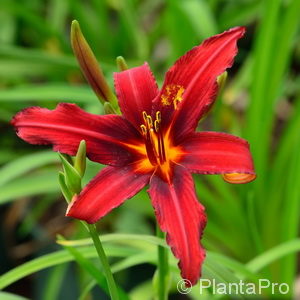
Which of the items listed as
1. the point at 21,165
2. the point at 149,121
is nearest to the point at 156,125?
the point at 149,121

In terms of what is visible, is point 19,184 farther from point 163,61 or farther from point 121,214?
point 163,61

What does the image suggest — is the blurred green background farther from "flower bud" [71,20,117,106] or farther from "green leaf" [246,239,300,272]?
"flower bud" [71,20,117,106]

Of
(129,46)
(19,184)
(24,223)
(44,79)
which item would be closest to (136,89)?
(19,184)

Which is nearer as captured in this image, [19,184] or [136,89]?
[136,89]

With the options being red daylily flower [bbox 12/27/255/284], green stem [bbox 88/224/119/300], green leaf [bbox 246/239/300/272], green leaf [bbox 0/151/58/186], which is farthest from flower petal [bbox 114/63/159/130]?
green leaf [bbox 0/151/58/186]

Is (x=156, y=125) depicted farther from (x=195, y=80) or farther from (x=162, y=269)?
(x=162, y=269)

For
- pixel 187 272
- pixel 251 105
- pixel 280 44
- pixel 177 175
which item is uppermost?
pixel 280 44

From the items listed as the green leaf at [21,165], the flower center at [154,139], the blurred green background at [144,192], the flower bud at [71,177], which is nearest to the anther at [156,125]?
the flower center at [154,139]
